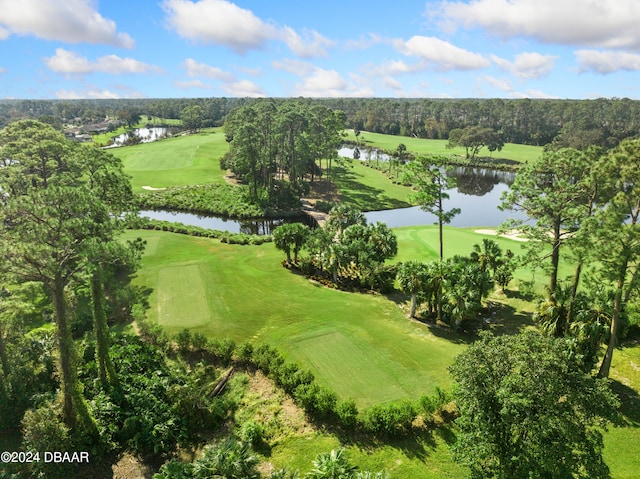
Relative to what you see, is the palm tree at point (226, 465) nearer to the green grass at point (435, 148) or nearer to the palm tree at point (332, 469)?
the palm tree at point (332, 469)

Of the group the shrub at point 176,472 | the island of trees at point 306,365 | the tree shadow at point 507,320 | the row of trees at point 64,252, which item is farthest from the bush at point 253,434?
the tree shadow at point 507,320

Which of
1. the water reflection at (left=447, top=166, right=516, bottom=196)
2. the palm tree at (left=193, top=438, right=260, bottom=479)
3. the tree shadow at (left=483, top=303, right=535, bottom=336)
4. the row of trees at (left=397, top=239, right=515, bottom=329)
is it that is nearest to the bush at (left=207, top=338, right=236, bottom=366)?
the palm tree at (left=193, top=438, right=260, bottom=479)

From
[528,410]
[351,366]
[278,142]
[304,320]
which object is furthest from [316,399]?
[278,142]

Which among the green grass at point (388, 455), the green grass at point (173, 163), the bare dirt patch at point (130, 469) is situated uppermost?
the green grass at point (173, 163)

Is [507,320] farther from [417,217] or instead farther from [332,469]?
[417,217]

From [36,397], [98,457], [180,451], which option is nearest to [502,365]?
[180,451]

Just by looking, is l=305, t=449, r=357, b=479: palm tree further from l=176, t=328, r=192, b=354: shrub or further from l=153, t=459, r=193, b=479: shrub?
l=176, t=328, r=192, b=354: shrub
